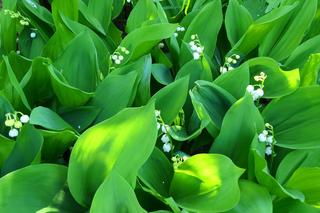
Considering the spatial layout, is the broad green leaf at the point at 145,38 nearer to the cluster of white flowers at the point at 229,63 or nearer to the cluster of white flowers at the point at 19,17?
the cluster of white flowers at the point at 229,63

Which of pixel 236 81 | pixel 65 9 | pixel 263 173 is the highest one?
pixel 65 9

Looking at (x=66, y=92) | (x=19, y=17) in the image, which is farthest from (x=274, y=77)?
(x=19, y=17)

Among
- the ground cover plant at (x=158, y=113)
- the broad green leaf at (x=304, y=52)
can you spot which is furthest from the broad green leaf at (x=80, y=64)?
the broad green leaf at (x=304, y=52)

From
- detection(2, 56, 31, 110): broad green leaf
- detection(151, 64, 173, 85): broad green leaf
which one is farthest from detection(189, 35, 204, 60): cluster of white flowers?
detection(2, 56, 31, 110): broad green leaf

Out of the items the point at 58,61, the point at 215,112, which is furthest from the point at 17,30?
the point at 215,112

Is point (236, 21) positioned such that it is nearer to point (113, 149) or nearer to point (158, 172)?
point (158, 172)
